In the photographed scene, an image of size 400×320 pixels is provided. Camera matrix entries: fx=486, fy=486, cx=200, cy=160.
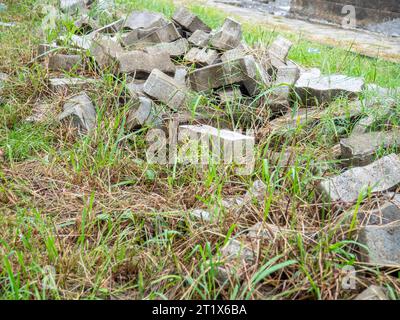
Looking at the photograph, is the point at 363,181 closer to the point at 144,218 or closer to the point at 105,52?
the point at 144,218

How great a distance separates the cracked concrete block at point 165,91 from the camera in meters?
3.67

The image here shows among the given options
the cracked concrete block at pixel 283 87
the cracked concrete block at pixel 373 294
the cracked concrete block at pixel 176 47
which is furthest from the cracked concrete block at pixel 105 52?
the cracked concrete block at pixel 373 294

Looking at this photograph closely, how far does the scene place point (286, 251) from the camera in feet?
7.37

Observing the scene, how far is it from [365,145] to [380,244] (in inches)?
38.8

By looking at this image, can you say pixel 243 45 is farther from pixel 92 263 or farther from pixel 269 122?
pixel 92 263

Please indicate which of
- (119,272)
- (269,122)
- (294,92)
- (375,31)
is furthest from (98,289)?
(375,31)

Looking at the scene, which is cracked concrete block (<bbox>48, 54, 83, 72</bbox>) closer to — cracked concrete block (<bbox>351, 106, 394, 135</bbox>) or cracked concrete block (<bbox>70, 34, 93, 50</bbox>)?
cracked concrete block (<bbox>70, 34, 93, 50</bbox>)

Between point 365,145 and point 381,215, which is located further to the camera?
point 365,145

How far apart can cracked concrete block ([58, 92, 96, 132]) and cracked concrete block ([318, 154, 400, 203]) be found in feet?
5.77

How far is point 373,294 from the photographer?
1976 mm

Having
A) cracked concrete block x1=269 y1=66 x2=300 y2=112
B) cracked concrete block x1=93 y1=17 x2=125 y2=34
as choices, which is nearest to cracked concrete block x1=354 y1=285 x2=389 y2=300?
cracked concrete block x1=269 y1=66 x2=300 y2=112

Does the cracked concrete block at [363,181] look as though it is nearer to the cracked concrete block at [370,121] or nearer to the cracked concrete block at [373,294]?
the cracked concrete block at [370,121]

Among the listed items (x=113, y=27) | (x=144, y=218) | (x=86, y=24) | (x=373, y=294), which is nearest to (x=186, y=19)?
(x=113, y=27)

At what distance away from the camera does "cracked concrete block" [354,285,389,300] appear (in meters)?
1.97
